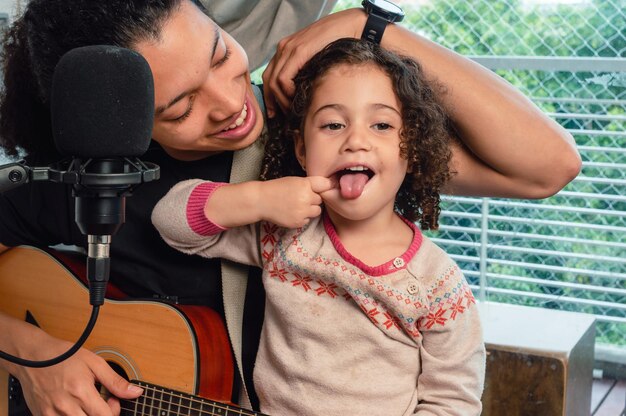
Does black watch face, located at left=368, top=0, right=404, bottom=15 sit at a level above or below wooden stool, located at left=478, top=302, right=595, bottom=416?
above

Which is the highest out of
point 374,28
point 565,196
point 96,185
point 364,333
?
point 374,28

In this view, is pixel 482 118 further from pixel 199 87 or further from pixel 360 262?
pixel 199 87

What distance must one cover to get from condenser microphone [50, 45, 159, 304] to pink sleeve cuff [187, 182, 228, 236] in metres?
0.37

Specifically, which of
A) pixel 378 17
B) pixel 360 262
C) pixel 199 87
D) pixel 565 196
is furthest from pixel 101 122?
pixel 565 196

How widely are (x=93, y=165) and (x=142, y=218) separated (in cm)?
58

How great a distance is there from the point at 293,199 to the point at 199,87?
23 centimetres

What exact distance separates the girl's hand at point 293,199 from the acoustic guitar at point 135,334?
10.3 inches

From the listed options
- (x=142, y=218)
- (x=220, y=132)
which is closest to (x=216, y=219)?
(x=220, y=132)

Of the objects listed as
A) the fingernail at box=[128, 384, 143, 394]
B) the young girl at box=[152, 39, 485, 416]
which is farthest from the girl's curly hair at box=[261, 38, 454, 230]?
the fingernail at box=[128, 384, 143, 394]

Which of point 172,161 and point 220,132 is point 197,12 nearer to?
point 220,132

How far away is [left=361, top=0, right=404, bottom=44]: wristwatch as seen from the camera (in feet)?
4.38

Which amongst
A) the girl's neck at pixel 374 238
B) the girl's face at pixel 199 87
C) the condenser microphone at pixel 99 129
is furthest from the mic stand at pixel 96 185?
the girl's neck at pixel 374 238

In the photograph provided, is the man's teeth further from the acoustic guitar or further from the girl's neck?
the acoustic guitar

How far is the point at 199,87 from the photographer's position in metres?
1.28
